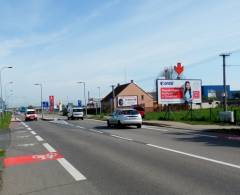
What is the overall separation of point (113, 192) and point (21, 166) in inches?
214

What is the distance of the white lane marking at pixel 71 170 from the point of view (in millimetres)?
9995

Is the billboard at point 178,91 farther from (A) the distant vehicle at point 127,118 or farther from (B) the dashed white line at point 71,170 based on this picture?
(B) the dashed white line at point 71,170

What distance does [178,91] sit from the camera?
4706cm

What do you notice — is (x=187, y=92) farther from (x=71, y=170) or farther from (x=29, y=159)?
(x=71, y=170)

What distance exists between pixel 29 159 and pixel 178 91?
34.0m

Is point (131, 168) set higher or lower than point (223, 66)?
lower

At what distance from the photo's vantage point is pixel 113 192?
8.06 m

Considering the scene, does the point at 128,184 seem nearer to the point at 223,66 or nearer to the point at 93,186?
the point at 93,186

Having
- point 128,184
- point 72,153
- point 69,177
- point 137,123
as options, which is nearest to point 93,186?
point 128,184

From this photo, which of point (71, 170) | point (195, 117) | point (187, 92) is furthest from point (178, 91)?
point (71, 170)

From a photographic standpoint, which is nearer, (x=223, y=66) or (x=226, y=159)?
(x=226, y=159)

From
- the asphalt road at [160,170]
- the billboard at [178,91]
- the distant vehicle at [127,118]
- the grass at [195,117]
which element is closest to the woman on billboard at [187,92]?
the billboard at [178,91]

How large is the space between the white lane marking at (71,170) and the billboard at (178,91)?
108 feet

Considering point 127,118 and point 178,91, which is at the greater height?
point 178,91
